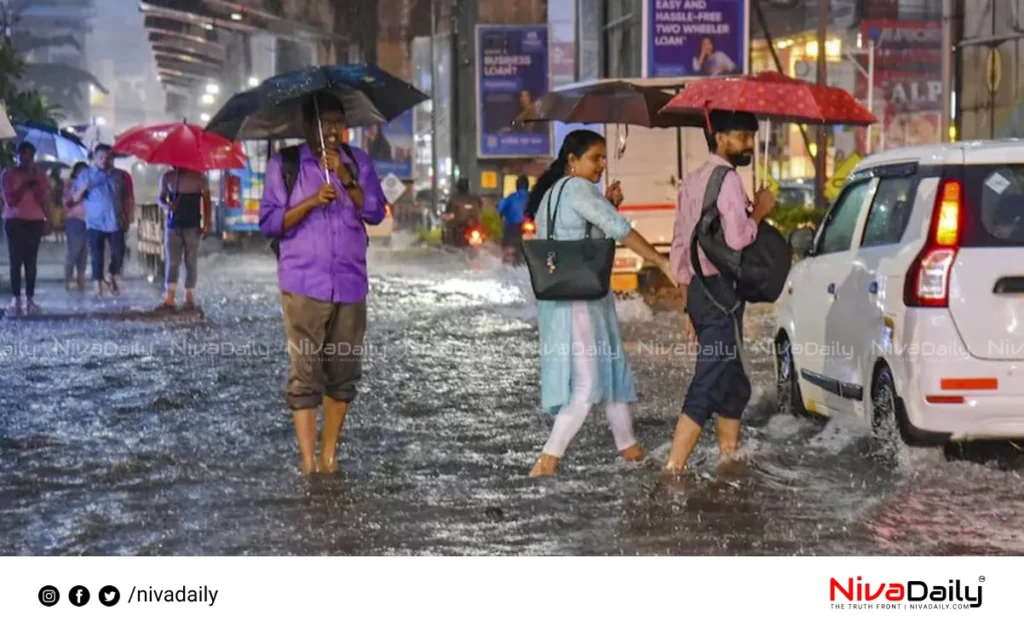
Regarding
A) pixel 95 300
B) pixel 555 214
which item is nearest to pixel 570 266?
pixel 555 214

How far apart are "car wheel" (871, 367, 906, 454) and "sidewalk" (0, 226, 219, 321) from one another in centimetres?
953

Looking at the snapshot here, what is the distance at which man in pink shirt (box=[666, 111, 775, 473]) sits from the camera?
7.51m

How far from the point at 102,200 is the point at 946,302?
42.6 ft

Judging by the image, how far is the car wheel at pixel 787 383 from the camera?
376 inches

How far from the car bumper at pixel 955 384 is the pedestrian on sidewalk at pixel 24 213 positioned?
10746 millimetres

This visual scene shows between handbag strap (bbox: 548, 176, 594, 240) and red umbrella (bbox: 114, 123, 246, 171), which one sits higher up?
red umbrella (bbox: 114, 123, 246, 171)

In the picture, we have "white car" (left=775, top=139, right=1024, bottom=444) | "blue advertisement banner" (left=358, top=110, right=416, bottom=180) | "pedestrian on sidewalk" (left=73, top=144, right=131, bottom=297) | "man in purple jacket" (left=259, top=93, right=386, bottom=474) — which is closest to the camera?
"white car" (left=775, top=139, right=1024, bottom=444)

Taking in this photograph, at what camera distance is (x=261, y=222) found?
297 inches

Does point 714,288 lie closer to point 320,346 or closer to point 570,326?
point 570,326

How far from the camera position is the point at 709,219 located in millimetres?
7520

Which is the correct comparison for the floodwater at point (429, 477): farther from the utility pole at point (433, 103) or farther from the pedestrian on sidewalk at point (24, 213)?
the utility pole at point (433, 103)

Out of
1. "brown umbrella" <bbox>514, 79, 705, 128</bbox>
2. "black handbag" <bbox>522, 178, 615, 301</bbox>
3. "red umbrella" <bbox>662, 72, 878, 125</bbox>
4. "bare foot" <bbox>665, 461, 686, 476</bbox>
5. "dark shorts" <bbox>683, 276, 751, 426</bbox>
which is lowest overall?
"bare foot" <bbox>665, 461, 686, 476</bbox>
